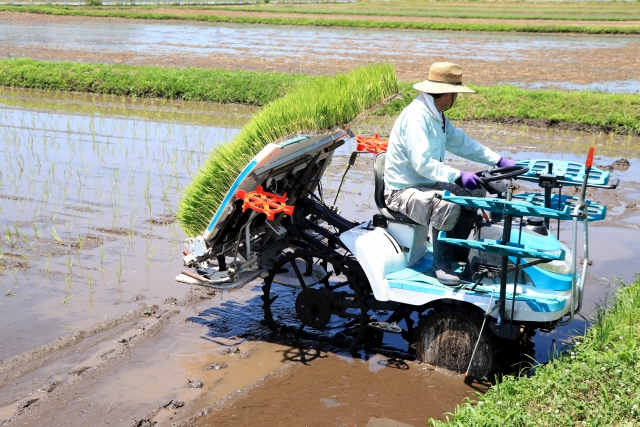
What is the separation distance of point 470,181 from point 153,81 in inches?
480

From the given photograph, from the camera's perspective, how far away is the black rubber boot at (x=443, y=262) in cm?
444

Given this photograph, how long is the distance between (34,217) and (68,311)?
2.31 metres

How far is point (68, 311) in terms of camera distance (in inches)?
213

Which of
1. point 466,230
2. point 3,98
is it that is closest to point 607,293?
point 466,230

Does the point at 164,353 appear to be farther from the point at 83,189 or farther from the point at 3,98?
the point at 3,98

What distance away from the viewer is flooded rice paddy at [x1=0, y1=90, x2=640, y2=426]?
13.9 ft

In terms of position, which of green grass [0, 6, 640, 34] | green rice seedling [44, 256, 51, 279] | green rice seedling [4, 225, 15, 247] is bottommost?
green rice seedling [44, 256, 51, 279]

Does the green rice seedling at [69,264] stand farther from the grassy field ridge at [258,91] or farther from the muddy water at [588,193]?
the grassy field ridge at [258,91]

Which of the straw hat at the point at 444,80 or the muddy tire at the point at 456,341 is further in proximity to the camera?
the straw hat at the point at 444,80

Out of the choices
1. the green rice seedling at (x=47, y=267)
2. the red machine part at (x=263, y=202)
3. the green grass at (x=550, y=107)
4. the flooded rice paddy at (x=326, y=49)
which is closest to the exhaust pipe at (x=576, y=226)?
the red machine part at (x=263, y=202)

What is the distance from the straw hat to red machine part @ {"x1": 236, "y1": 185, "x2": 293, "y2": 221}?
1.18 metres

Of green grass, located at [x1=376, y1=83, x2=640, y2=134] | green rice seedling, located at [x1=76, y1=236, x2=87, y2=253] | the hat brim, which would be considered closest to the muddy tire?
the hat brim

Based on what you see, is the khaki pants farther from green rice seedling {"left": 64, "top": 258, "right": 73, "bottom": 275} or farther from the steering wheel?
green rice seedling {"left": 64, "top": 258, "right": 73, "bottom": 275}

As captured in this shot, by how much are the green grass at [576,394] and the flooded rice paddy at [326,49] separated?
13078 mm
